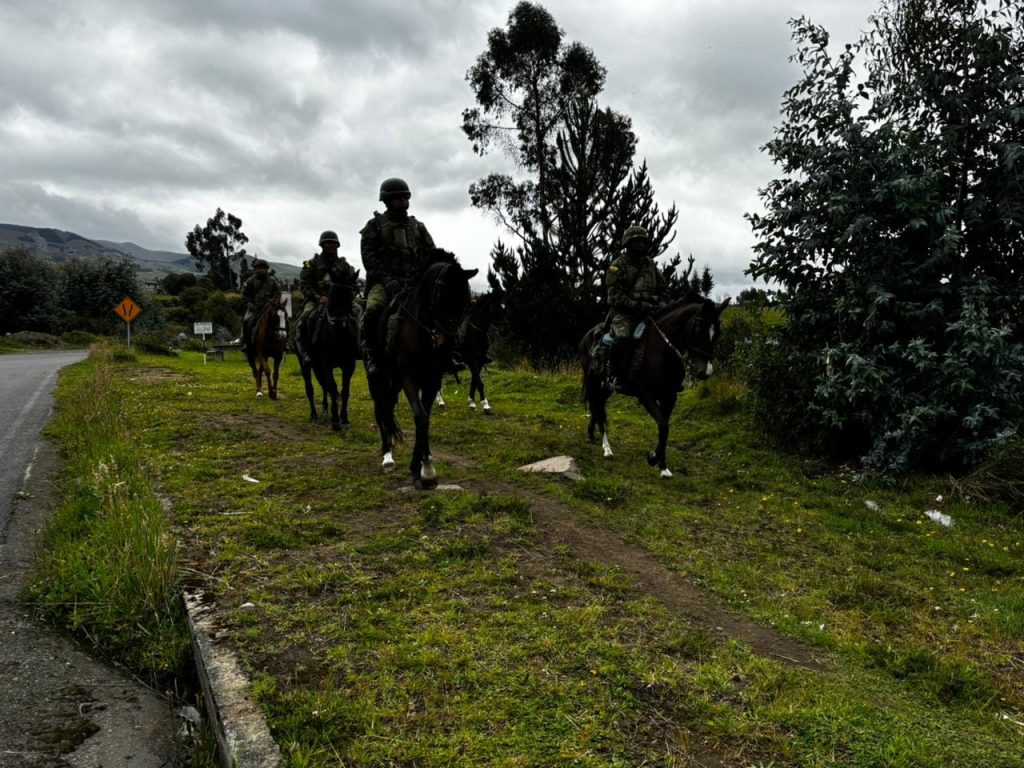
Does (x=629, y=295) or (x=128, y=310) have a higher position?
(x=629, y=295)

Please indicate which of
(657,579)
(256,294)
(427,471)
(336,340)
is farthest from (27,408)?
(657,579)

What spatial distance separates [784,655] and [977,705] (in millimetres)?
920

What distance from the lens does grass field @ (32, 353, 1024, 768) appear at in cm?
272

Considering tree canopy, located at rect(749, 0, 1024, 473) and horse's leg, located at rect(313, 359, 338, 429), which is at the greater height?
tree canopy, located at rect(749, 0, 1024, 473)

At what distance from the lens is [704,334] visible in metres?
7.89

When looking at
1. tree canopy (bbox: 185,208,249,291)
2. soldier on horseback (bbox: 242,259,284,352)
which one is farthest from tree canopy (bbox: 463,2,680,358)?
tree canopy (bbox: 185,208,249,291)

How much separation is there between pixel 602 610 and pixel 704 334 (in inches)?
193

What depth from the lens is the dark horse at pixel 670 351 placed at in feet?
25.8

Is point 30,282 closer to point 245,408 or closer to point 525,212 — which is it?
point 525,212

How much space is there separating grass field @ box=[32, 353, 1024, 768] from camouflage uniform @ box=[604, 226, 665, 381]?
68.1 inches

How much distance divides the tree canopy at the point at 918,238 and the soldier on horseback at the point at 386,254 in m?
5.51

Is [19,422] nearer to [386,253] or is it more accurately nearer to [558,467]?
[386,253]

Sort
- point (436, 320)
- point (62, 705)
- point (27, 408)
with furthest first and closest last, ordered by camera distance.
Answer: point (27, 408) → point (436, 320) → point (62, 705)

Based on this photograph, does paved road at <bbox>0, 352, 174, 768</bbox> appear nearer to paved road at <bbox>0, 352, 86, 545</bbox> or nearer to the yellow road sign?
paved road at <bbox>0, 352, 86, 545</bbox>
